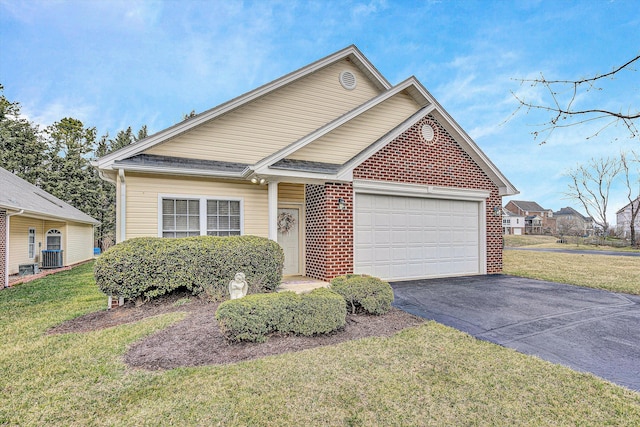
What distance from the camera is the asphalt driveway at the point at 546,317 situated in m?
4.23

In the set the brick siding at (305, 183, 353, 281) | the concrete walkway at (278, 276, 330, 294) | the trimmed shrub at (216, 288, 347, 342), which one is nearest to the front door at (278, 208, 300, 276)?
the concrete walkway at (278, 276, 330, 294)

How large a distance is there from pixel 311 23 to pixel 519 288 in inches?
519

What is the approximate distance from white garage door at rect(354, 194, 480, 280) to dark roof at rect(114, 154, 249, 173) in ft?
11.7

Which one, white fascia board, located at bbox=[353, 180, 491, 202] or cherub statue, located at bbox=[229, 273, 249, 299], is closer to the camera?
cherub statue, located at bbox=[229, 273, 249, 299]

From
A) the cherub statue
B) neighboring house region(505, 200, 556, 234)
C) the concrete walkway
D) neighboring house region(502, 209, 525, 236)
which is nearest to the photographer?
the cherub statue

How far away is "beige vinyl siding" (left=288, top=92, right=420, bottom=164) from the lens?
369 inches

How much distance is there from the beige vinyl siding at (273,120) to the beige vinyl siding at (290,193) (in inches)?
44.5

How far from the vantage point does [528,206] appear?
65750 millimetres

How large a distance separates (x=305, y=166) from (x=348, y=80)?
190 inches

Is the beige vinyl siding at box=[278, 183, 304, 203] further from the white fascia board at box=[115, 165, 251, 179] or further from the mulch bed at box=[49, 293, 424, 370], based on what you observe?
the mulch bed at box=[49, 293, 424, 370]

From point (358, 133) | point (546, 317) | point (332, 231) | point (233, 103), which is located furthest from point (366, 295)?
point (233, 103)

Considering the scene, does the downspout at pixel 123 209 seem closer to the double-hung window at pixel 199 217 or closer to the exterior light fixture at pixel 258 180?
the double-hung window at pixel 199 217

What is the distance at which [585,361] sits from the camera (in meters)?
4.12

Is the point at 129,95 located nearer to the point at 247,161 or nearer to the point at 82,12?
the point at 82,12
